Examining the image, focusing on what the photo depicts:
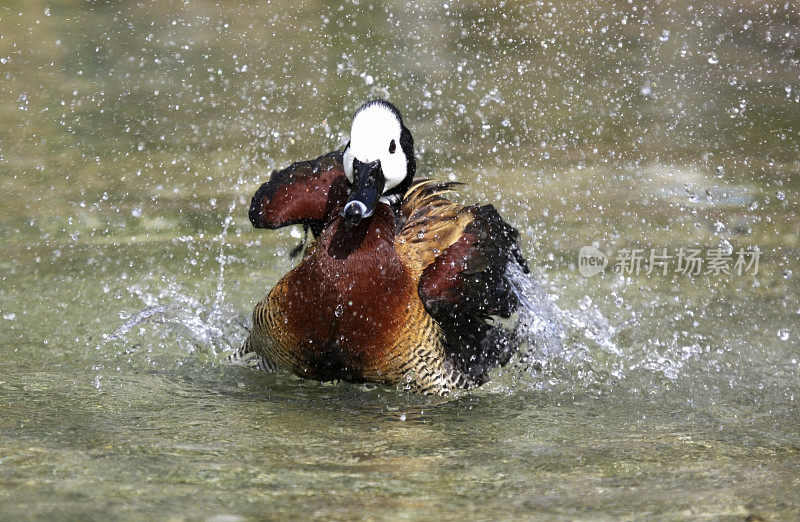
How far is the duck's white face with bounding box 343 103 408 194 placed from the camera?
3.74 m

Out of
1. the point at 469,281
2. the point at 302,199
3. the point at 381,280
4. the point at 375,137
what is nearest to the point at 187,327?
the point at 302,199

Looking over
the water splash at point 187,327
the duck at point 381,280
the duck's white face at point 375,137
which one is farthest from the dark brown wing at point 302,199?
the water splash at point 187,327

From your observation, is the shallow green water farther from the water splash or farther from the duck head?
the duck head

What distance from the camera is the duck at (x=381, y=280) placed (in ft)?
12.5

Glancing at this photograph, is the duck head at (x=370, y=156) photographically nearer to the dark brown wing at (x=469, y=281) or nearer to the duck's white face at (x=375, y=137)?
the duck's white face at (x=375, y=137)

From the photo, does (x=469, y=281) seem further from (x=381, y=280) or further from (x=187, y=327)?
(x=187, y=327)

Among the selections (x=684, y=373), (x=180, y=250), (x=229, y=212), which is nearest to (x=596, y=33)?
(x=229, y=212)

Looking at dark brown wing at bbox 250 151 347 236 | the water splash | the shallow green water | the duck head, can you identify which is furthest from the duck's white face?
the water splash

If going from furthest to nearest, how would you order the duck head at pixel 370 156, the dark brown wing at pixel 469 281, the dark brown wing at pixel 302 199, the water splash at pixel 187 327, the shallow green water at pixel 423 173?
the water splash at pixel 187 327 < the dark brown wing at pixel 302 199 < the dark brown wing at pixel 469 281 < the duck head at pixel 370 156 < the shallow green water at pixel 423 173

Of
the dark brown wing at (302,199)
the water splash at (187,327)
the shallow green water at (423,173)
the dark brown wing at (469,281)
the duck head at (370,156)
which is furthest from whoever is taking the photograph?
the water splash at (187,327)

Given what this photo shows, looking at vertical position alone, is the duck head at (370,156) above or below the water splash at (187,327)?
above

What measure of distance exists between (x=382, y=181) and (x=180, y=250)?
109 inches

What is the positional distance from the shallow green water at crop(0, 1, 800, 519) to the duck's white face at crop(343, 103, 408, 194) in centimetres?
103

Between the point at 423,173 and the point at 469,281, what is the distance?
321 cm
